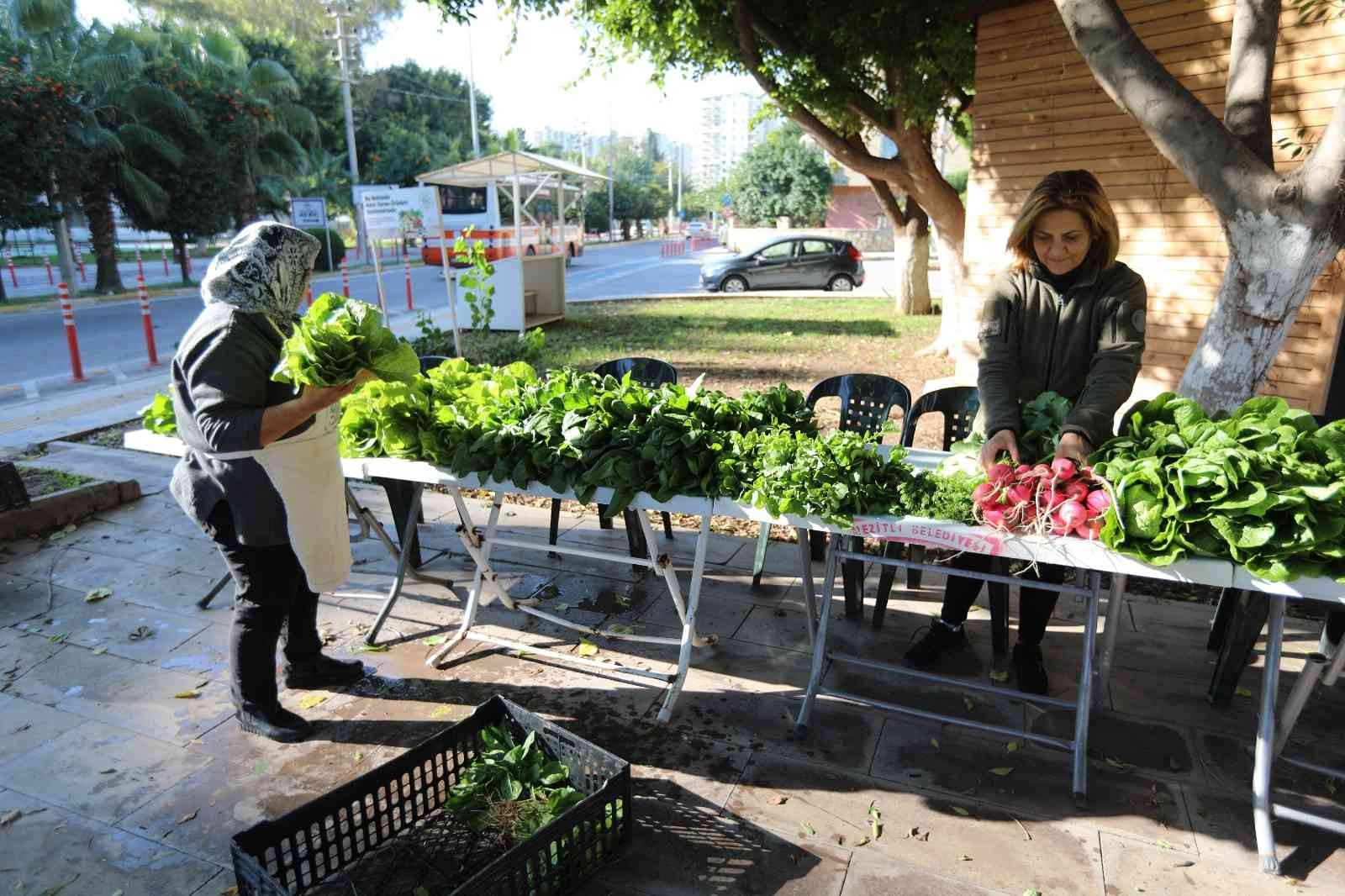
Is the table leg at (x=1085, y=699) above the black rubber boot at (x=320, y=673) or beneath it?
above

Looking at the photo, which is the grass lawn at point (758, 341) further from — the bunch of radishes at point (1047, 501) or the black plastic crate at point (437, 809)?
the black plastic crate at point (437, 809)

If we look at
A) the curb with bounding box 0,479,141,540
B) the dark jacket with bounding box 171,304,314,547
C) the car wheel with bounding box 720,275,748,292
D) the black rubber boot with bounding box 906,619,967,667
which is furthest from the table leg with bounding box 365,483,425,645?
the car wheel with bounding box 720,275,748,292

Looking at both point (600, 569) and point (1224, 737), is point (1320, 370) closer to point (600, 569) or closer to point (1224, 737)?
point (1224, 737)

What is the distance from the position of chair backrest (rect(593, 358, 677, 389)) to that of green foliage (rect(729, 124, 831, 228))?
32540 mm

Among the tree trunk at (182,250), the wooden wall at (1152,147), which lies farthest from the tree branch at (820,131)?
the tree trunk at (182,250)

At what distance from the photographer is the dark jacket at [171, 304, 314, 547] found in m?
2.64

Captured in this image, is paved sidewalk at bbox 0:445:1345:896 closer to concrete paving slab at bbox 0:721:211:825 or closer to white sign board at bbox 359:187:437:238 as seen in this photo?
concrete paving slab at bbox 0:721:211:825

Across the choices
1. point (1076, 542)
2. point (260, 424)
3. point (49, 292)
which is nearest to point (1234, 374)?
point (1076, 542)

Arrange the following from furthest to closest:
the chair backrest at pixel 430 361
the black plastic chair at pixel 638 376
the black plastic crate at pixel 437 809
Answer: the chair backrest at pixel 430 361
the black plastic chair at pixel 638 376
the black plastic crate at pixel 437 809

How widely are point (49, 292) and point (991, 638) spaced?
→ 78.5ft

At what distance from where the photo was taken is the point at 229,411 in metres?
2.66

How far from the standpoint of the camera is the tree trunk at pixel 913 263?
1325 centimetres

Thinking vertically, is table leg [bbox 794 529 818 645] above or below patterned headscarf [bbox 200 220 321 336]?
below

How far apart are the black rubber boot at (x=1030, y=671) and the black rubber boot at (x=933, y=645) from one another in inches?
10.5
